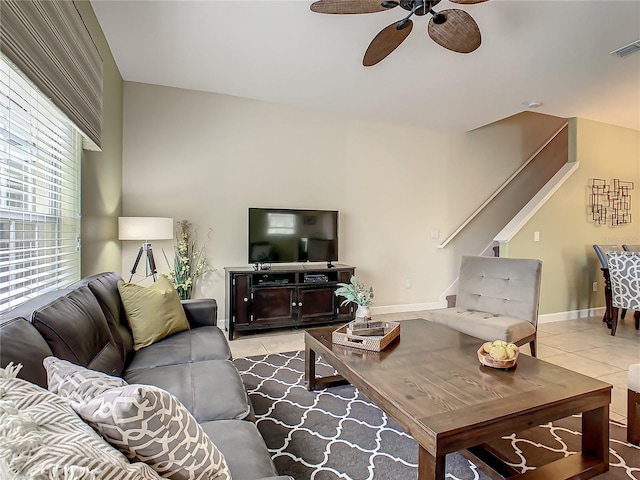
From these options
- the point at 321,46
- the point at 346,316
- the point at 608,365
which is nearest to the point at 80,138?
the point at 321,46

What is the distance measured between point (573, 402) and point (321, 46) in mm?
2823

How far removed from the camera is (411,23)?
207 centimetres

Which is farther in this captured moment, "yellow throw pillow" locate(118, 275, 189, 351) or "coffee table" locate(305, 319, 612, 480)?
"yellow throw pillow" locate(118, 275, 189, 351)

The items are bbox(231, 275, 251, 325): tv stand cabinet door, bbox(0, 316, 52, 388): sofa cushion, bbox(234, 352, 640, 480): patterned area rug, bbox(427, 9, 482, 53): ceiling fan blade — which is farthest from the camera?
bbox(231, 275, 251, 325): tv stand cabinet door

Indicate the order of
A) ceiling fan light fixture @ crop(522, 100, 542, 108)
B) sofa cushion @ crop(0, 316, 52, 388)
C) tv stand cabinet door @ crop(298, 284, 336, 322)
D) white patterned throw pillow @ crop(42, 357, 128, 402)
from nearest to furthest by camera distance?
white patterned throw pillow @ crop(42, 357, 128, 402) < sofa cushion @ crop(0, 316, 52, 388) < tv stand cabinet door @ crop(298, 284, 336, 322) < ceiling fan light fixture @ crop(522, 100, 542, 108)

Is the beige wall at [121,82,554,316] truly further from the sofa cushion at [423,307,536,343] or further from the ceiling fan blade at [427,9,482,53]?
the ceiling fan blade at [427,9,482,53]

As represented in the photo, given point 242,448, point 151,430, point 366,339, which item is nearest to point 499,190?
A: point 366,339

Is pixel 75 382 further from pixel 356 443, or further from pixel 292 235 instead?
pixel 292 235

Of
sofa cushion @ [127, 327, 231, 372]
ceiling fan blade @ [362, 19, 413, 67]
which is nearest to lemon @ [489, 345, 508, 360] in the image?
sofa cushion @ [127, 327, 231, 372]

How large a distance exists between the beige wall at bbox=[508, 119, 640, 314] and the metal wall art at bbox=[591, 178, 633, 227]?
0.26 ft

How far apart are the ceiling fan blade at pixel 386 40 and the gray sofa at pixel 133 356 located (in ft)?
7.03

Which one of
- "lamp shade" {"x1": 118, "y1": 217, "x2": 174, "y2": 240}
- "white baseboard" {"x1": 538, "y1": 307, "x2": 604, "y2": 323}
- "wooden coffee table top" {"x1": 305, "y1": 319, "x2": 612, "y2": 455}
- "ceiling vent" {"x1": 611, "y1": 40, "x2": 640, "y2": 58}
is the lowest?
"white baseboard" {"x1": 538, "y1": 307, "x2": 604, "y2": 323}

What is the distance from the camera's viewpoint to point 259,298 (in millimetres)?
3734

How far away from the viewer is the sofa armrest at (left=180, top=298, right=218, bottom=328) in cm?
256
